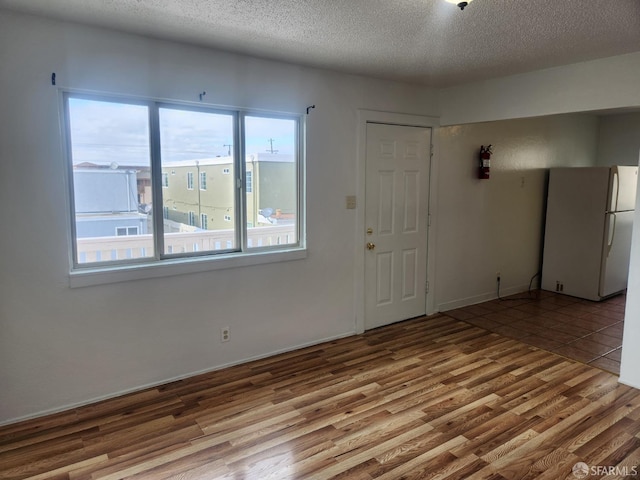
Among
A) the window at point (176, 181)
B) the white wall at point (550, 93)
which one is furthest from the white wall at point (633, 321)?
the window at point (176, 181)

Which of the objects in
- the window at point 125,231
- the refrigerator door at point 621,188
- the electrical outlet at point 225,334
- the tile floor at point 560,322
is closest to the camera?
the window at point 125,231

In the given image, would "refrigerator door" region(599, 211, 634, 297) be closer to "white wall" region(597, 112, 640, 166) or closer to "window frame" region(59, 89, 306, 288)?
"white wall" region(597, 112, 640, 166)

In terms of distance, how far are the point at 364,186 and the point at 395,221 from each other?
1.76 feet

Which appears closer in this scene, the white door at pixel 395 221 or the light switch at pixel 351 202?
the light switch at pixel 351 202

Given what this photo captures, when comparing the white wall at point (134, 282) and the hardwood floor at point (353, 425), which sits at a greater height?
the white wall at point (134, 282)

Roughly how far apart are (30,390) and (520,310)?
4.57m

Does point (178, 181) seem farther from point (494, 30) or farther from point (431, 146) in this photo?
point (431, 146)

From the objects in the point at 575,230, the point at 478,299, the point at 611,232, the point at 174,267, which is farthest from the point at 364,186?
the point at 611,232

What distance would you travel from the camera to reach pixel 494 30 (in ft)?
8.29

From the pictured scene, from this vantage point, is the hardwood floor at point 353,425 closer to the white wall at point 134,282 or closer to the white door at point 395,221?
the white wall at point 134,282

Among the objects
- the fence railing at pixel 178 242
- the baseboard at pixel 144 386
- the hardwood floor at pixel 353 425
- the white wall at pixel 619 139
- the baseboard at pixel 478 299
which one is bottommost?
the hardwood floor at pixel 353 425

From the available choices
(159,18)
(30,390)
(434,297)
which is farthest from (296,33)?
(434,297)

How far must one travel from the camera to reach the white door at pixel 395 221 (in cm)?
396

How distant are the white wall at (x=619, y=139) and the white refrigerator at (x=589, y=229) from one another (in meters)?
0.89
